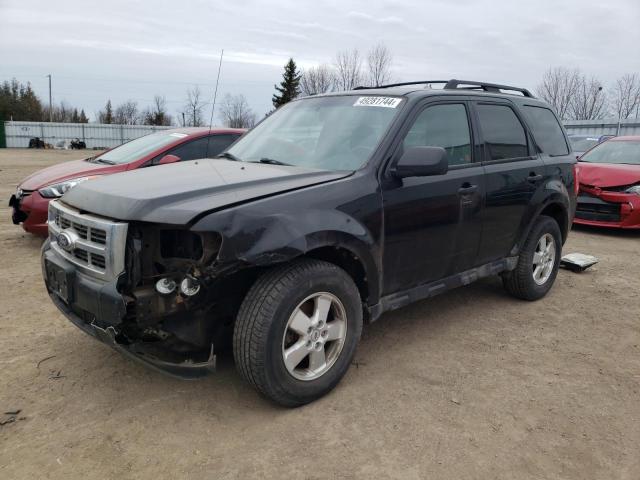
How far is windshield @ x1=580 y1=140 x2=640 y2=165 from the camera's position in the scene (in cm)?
912

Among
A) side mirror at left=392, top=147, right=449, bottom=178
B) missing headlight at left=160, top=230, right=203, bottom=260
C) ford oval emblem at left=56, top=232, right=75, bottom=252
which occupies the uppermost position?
side mirror at left=392, top=147, right=449, bottom=178

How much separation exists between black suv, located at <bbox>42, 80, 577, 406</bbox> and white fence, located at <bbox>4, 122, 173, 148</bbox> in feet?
131

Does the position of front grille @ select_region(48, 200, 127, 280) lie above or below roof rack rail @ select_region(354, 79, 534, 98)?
below

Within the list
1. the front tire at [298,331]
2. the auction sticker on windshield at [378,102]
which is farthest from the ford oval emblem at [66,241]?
the auction sticker on windshield at [378,102]

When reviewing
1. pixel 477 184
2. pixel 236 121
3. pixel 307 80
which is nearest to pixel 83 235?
pixel 477 184

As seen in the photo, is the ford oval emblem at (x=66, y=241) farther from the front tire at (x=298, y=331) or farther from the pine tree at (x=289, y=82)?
the pine tree at (x=289, y=82)

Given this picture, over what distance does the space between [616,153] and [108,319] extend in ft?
30.9

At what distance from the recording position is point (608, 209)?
8336 mm

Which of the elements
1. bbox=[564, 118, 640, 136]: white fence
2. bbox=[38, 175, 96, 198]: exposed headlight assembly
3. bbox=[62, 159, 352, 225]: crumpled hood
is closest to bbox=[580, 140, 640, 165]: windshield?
bbox=[62, 159, 352, 225]: crumpled hood

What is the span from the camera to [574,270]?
6.19 m

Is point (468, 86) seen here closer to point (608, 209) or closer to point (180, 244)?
point (180, 244)

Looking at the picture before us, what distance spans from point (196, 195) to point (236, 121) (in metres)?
35.8

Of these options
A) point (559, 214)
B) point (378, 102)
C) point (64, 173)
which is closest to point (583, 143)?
point (559, 214)

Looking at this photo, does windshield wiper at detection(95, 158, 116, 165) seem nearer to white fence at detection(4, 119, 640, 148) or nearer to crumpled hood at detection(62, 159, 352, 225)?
crumpled hood at detection(62, 159, 352, 225)
